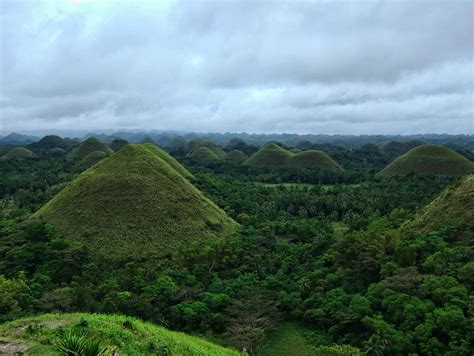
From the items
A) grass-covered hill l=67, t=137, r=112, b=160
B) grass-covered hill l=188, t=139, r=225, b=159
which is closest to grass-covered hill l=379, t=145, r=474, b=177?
grass-covered hill l=188, t=139, r=225, b=159

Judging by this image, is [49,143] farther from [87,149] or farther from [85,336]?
[85,336]

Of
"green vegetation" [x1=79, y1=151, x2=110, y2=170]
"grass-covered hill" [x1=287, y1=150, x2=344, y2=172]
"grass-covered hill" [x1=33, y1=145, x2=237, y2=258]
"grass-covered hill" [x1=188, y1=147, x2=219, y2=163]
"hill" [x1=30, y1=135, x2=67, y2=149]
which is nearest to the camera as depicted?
"grass-covered hill" [x1=33, y1=145, x2=237, y2=258]

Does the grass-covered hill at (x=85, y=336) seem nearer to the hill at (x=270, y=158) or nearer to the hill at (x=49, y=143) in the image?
the hill at (x=270, y=158)

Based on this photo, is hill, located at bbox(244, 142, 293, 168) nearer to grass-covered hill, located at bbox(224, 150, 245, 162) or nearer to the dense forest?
grass-covered hill, located at bbox(224, 150, 245, 162)

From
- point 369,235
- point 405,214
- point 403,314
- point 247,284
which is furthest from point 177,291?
point 405,214

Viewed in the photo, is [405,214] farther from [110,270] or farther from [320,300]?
[110,270]

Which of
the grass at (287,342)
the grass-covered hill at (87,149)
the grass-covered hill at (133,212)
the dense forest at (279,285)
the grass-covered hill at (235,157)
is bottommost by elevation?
the grass at (287,342)

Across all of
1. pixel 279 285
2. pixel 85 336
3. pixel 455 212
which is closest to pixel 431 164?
pixel 455 212

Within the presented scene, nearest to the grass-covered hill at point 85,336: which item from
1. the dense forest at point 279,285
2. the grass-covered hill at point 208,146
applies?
the dense forest at point 279,285
